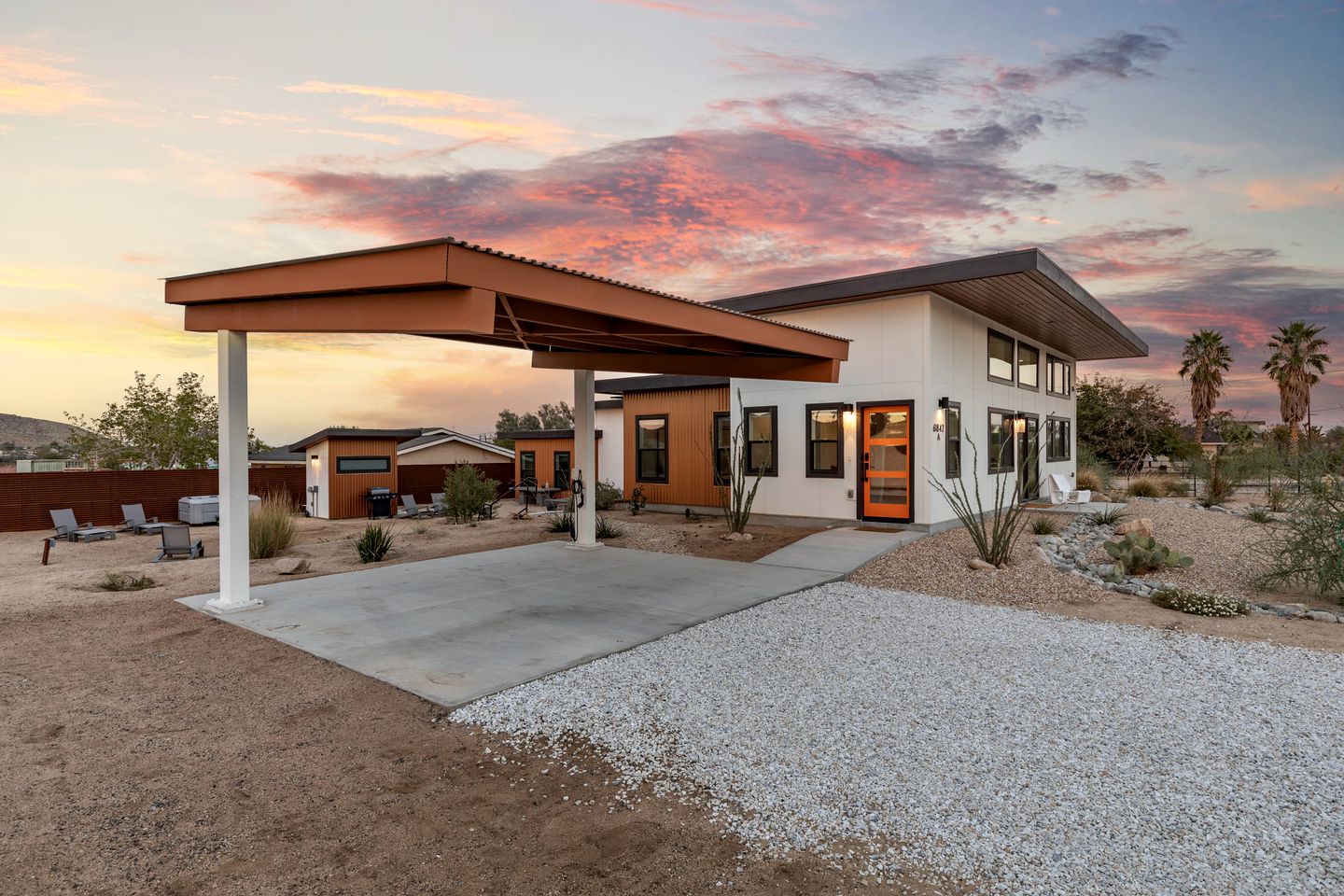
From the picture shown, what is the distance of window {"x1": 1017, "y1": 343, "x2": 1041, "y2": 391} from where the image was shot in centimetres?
1584

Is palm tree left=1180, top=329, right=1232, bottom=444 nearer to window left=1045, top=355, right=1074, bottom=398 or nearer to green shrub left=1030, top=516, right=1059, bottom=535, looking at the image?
window left=1045, top=355, right=1074, bottom=398

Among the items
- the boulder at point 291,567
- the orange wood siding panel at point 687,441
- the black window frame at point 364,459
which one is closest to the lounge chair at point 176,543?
the boulder at point 291,567

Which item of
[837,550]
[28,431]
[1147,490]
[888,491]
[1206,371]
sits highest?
[1206,371]

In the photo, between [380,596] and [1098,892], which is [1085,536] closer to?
[1098,892]

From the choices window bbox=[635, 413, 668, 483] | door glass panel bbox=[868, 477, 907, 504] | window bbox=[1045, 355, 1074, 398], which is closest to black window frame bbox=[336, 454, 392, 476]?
window bbox=[635, 413, 668, 483]

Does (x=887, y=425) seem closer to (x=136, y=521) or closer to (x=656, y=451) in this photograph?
(x=656, y=451)

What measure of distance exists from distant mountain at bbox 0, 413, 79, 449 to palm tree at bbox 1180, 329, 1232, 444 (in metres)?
102

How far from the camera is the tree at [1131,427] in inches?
1203

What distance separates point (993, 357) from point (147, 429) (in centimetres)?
3729

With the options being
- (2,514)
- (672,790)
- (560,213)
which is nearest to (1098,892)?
(672,790)

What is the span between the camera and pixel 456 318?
490cm

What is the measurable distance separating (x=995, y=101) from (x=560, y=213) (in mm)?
7989

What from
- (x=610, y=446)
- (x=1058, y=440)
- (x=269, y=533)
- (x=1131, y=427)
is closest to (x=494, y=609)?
(x=269, y=533)

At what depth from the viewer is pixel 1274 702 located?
4.48 metres
